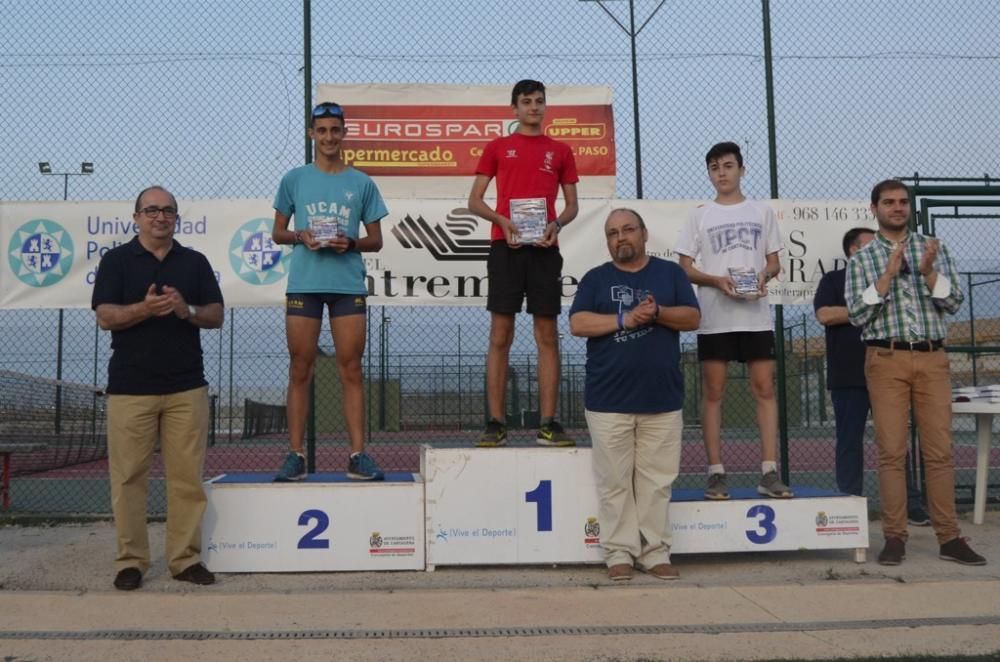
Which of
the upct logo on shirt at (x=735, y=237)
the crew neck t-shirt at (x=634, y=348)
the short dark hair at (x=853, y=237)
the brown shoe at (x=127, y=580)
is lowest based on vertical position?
the brown shoe at (x=127, y=580)

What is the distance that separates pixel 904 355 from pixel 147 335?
3872 millimetres

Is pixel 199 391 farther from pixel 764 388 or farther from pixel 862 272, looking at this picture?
pixel 862 272

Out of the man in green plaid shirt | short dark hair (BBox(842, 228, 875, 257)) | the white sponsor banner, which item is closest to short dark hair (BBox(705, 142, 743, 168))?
the man in green plaid shirt

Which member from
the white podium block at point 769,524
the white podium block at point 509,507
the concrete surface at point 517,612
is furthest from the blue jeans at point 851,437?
the white podium block at point 509,507

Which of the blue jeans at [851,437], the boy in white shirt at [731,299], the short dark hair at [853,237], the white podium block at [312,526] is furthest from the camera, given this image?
the short dark hair at [853,237]

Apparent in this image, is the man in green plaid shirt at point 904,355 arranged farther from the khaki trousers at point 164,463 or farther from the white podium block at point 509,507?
the khaki trousers at point 164,463

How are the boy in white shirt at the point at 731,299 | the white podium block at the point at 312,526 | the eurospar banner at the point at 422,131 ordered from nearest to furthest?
the white podium block at the point at 312,526, the boy in white shirt at the point at 731,299, the eurospar banner at the point at 422,131

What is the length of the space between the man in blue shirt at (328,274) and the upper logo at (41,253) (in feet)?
7.61

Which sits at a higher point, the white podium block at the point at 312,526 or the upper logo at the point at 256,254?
the upper logo at the point at 256,254

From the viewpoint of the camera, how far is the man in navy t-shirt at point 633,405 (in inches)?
182

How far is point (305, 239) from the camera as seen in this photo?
4812mm

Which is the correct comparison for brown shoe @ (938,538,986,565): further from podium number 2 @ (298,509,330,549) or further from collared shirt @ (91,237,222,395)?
collared shirt @ (91,237,222,395)

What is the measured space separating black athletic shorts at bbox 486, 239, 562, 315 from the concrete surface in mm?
1423

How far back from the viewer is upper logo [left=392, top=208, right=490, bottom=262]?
6.70 m
